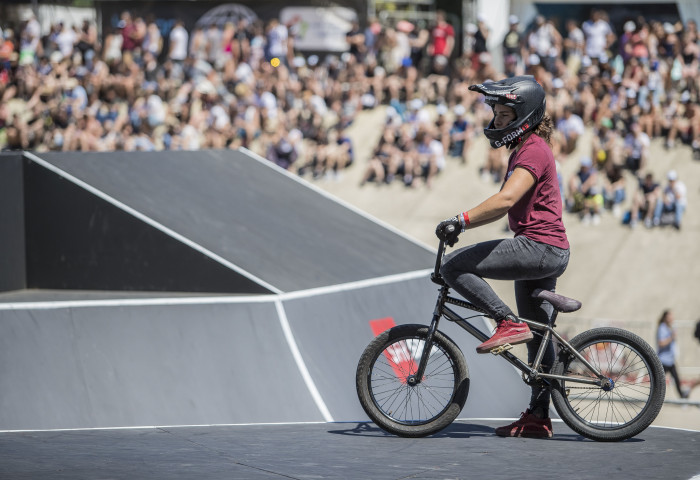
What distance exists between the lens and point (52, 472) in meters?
3.96

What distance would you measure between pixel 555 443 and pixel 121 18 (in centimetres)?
2147

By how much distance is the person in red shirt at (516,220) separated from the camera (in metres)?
4.75

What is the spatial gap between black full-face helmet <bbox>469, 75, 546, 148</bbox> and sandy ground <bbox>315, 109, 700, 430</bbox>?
26.9 ft

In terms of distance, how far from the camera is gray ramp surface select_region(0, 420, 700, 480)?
405 centimetres

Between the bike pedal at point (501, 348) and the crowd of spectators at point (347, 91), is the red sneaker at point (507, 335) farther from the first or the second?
the crowd of spectators at point (347, 91)

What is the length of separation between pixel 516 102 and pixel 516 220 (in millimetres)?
600

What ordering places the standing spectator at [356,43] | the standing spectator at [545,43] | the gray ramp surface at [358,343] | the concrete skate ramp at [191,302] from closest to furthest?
the concrete skate ramp at [191,302] < the gray ramp surface at [358,343] < the standing spectator at [545,43] < the standing spectator at [356,43]

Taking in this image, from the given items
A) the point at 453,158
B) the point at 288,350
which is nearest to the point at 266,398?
Answer: the point at 288,350

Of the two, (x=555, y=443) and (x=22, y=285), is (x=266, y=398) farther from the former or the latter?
(x=22, y=285)

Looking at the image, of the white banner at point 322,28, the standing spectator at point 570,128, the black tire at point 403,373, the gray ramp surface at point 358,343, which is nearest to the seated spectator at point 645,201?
the standing spectator at point 570,128

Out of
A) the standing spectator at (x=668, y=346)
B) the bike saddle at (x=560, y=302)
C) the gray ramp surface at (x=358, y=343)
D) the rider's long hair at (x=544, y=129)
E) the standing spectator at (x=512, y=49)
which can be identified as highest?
the standing spectator at (x=512, y=49)

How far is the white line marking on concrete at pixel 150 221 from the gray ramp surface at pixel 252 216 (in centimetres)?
7

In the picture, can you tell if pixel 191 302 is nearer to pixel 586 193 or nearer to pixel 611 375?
pixel 611 375

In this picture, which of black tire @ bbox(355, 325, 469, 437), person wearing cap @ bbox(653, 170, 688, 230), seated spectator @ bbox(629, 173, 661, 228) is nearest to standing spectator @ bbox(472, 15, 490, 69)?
seated spectator @ bbox(629, 173, 661, 228)
